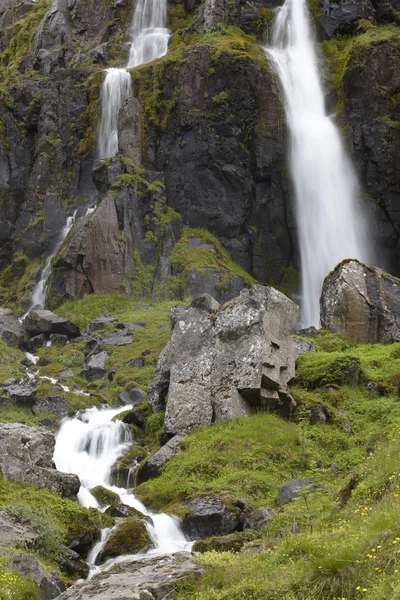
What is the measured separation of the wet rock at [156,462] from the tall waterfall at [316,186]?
788 inches

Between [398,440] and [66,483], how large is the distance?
A: 23.8ft

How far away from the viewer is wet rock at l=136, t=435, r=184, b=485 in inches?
647

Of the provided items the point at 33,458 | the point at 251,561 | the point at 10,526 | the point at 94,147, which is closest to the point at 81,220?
the point at 94,147

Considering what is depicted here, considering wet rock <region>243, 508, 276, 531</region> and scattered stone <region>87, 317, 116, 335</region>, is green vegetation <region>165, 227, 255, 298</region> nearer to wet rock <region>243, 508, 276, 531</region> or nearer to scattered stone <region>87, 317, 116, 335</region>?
scattered stone <region>87, 317, 116, 335</region>

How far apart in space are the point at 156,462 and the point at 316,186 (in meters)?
27.6

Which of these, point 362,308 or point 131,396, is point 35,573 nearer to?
point 131,396

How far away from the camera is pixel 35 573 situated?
9297mm

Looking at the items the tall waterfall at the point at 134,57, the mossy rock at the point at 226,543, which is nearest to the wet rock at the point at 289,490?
the mossy rock at the point at 226,543

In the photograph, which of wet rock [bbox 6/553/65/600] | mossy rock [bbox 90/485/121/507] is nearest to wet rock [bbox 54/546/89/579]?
wet rock [bbox 6/553/65/600]

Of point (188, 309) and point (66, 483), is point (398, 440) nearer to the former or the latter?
point (66, 483)

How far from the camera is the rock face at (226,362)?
1830 cm

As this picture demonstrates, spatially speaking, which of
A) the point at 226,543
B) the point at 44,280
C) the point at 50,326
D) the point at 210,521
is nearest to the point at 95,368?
the point at 50,326

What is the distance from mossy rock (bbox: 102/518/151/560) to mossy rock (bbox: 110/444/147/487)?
4378 mm

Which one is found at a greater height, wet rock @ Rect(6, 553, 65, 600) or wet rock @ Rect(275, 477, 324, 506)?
wet rock @ Rect(275, 477, 324, 506)
